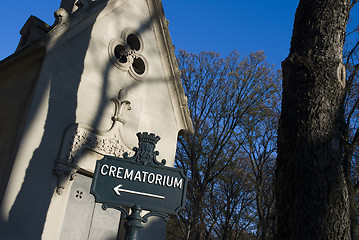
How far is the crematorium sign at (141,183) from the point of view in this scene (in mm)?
3461

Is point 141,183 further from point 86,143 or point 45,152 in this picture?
point 86,143

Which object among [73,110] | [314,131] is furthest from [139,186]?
[73,110]

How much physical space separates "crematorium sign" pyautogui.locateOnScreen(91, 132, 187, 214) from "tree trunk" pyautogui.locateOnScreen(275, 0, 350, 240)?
1192 millimetres

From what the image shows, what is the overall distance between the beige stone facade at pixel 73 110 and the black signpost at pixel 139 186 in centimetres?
451

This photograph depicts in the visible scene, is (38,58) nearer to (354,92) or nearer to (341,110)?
(341,110)

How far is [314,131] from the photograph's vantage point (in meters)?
3.73

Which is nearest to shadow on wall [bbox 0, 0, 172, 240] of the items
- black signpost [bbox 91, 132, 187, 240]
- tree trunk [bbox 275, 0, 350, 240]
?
black signpost [bbox 91, 132, 187, 240]

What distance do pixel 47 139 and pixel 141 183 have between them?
194 inches

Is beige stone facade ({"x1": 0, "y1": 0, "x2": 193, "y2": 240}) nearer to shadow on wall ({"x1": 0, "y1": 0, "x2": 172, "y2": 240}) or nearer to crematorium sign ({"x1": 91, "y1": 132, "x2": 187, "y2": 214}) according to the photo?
shadow on wall ({"x1": 0, "y1": 0, "x2": 172, "y2": 240})

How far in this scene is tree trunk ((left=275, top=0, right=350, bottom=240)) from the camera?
3418 millimetres

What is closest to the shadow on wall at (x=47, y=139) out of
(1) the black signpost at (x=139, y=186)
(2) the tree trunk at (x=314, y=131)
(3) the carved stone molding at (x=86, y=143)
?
(3) the carved stone molding at (x=86, y=143)

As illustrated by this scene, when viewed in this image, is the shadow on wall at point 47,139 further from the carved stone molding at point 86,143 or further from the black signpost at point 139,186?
the black signpost at point 139,186

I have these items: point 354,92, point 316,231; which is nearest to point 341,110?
point 316,231

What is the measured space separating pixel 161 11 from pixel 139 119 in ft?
13.7
